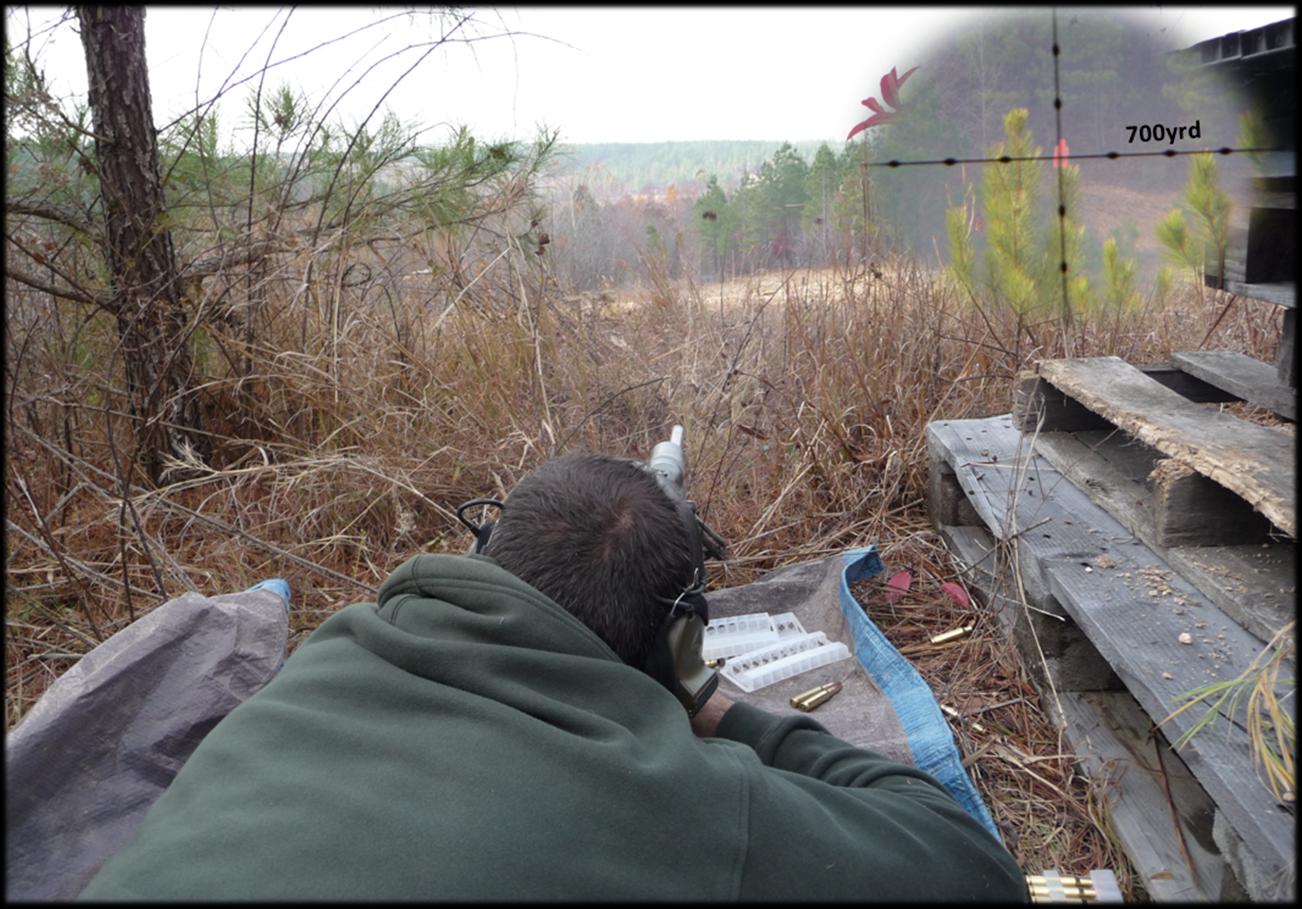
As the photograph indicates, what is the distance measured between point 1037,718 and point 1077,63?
1475 millimetres

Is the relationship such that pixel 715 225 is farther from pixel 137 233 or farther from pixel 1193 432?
pixel 1193 432

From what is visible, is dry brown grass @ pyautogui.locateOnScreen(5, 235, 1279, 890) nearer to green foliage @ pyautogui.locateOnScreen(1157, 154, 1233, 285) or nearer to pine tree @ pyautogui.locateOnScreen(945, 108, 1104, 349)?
pine tree @ pyautogui.locateOnScreen(945, 108, 1104, 349)

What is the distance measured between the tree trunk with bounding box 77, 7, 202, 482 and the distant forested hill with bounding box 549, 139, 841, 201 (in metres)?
4.17

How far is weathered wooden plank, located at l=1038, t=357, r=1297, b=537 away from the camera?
1568 millimetres

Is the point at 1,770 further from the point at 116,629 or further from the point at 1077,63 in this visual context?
the point at 116,629

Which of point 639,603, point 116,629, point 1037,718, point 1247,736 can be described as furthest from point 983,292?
point 116,629

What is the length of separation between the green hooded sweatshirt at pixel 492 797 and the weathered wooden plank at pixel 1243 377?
1274 mm

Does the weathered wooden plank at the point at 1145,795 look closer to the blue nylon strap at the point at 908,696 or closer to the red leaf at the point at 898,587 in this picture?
the blue nylon strap at the point at 908,696

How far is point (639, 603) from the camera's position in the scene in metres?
1.40

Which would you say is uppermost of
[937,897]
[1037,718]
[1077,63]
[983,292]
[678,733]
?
→ [1077,63]

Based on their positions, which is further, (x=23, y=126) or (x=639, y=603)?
(x=23, y=126)

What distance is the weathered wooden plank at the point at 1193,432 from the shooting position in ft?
5.15

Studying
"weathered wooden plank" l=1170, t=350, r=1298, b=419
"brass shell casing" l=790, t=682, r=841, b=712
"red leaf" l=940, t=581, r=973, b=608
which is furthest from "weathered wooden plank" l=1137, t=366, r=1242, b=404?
"brass shell casing" l=790, t=682, r=841, b=712

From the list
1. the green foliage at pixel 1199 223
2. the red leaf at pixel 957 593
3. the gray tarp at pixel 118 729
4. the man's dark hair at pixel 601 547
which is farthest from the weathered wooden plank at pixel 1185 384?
the gray tarp at pixel 118 729
